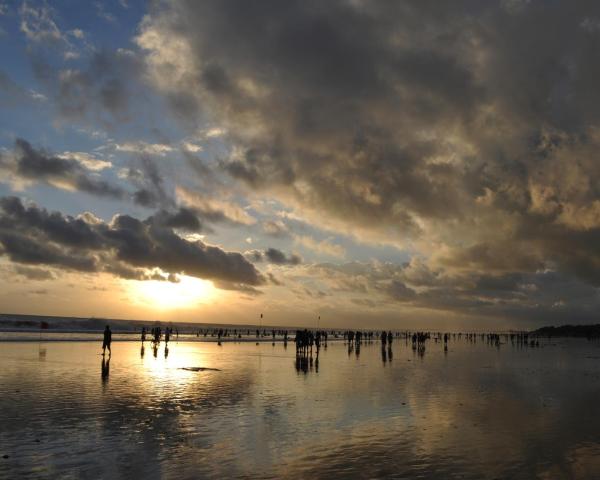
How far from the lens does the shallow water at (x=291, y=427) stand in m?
12.6

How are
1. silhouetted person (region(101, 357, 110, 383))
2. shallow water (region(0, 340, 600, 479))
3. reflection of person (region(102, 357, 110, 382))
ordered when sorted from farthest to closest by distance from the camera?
reflection of person (region(102, 357, 110, 382)), silhouetted person (region(101, 357, 110, 383)), shallow water (region(0, 340, 600, 479))

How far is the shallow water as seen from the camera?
12.6 meters

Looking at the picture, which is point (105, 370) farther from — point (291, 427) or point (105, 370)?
point (291, 427)

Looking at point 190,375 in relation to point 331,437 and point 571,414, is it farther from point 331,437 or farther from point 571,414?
point 571,414

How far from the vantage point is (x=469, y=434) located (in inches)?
656

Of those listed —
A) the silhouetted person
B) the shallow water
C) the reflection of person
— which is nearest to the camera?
the shallow water

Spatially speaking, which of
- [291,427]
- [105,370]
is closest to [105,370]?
[105,370]

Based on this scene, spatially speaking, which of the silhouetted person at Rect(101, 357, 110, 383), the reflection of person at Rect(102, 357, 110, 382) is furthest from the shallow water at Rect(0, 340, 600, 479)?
the reflection of person at Rect(102, 357, 110, 382)

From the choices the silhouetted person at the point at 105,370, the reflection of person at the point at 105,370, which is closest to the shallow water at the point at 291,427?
the silhouetted person at the point at 105,370

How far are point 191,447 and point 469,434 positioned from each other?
29.7ft

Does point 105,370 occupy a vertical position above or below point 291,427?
below

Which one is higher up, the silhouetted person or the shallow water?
the shallow water

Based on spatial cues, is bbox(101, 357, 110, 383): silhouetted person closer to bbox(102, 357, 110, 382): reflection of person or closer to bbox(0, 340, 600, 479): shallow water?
bbox(102, 357, 110, 382): reflection of person

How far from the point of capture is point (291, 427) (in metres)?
17.0
